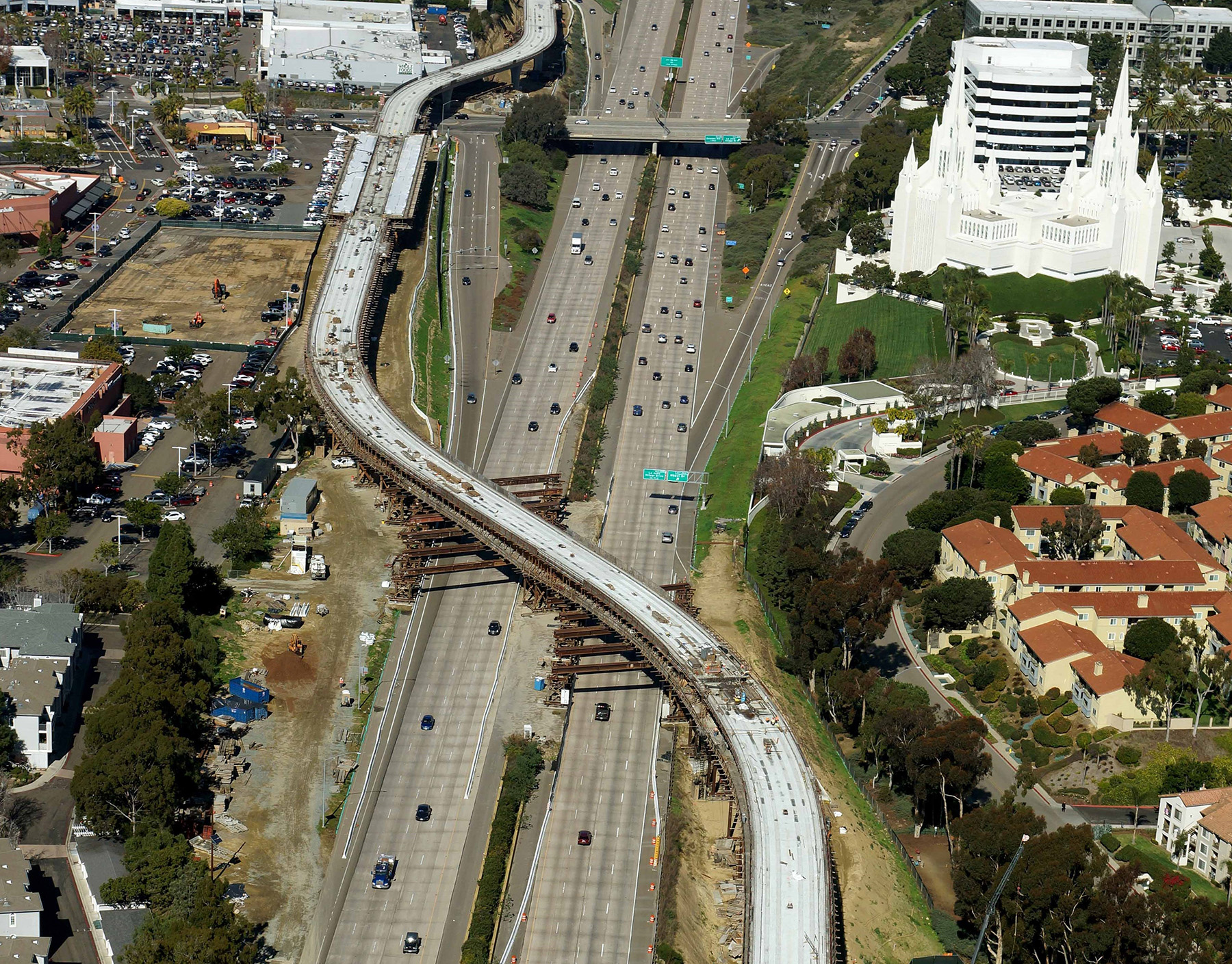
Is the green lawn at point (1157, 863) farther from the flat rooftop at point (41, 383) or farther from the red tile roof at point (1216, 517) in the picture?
the flat rooftop at point (41, 383)

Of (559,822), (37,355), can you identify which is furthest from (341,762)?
(37,355)

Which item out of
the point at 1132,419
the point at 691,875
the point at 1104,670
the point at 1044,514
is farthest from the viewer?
the point at 1132,419

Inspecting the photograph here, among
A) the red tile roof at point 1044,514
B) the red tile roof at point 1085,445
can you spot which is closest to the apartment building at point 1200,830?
the red tile roof at point 1044,514

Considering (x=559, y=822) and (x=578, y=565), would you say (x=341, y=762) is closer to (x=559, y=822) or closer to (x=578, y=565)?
(x=559, y=822)

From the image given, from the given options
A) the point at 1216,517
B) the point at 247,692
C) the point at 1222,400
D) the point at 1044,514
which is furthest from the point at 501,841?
the point at 1222,400

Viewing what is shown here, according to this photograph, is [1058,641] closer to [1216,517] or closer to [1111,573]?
[1111,573]

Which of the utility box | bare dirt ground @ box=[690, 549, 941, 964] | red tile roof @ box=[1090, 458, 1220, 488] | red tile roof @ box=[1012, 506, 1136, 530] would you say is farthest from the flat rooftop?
red tile roof @ box=[1090, 458, 1220, 488]

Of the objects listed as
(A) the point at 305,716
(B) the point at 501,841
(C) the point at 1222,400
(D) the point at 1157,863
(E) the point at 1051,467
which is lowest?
(A) the point at 305,716

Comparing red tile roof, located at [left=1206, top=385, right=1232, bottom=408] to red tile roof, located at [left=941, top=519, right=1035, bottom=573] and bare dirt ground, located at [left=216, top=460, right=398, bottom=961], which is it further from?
bare dirt ground, located at [left=216, top=460, right=398, bottom=961]
